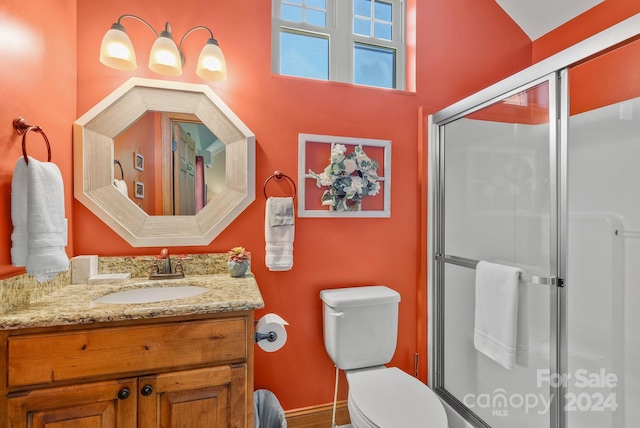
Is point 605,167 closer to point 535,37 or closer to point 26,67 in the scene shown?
point 535,37

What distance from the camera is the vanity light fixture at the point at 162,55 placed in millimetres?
1381

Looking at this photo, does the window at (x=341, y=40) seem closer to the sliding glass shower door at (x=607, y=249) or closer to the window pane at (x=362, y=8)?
the window pane at (x=362, y=8)

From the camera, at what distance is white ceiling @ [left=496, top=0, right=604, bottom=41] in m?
1.94

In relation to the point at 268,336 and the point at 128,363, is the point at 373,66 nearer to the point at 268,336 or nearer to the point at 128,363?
the point at 268,336

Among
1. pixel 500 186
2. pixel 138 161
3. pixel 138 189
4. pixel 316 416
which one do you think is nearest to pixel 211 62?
pixel 138 161

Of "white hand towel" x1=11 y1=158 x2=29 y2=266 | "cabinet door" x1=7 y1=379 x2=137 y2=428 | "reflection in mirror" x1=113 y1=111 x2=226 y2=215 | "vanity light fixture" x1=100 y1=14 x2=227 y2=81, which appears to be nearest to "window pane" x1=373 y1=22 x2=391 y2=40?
"vanity light fixture" x1=100 y1=14 x2=227 y2=81

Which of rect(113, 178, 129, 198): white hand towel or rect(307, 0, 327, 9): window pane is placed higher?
rect(307, 0, 327, 9): window pane

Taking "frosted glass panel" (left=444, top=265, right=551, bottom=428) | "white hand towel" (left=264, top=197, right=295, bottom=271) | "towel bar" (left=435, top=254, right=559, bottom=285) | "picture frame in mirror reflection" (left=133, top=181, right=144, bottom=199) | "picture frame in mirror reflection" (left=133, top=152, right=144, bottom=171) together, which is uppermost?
"picture frame in mirror reflection" (left=133, top=152, right=144, bottom=171)

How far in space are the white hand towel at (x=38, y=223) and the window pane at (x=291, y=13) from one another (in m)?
1.48

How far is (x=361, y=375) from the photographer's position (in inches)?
63.6

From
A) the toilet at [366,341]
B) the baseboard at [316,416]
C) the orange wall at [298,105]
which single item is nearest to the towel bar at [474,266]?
the orange wall at [298,105]

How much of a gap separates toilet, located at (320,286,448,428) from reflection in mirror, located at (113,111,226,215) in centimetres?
87

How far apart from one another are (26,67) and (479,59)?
2401mm

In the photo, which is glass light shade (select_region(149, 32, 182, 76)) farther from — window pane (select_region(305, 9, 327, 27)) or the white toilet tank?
the white toilet tank
